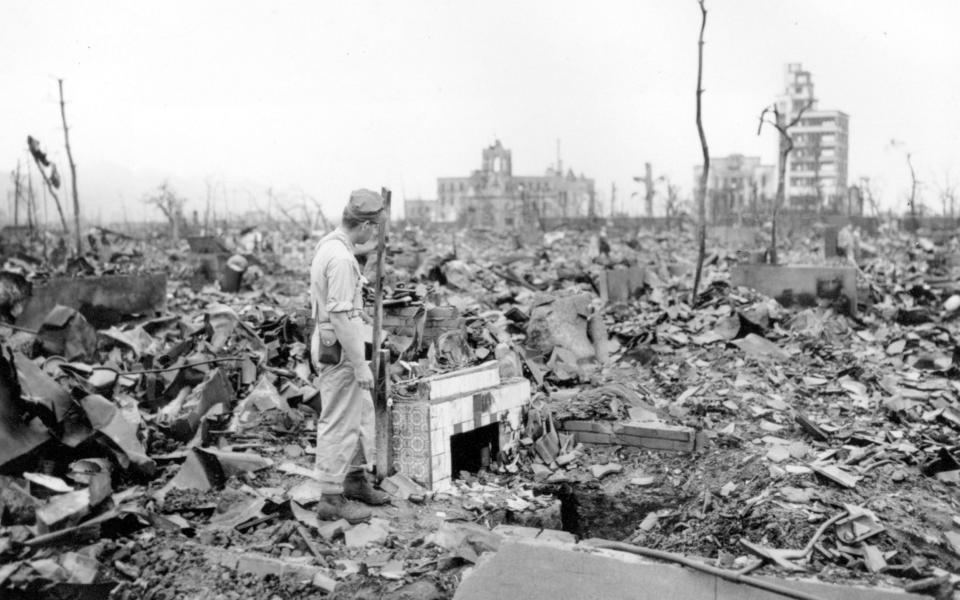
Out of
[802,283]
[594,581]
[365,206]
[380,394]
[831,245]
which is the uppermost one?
[365,206]

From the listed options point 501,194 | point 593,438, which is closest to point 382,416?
point 593,438

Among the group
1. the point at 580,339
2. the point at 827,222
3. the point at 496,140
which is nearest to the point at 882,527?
the point at 580,339

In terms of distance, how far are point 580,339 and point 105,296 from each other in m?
7.44

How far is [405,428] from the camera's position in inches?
213

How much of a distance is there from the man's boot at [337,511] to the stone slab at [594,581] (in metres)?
1.45

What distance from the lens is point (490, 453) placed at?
6191 millimetres

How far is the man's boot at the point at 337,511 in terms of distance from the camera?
4.74 metres

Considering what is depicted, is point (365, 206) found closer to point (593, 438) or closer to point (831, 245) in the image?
point (593, 438)

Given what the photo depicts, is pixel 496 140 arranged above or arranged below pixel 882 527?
above

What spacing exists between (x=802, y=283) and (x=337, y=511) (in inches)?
396

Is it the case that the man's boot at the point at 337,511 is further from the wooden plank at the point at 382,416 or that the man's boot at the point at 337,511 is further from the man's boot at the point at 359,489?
the wooden plank at the point at 382,416

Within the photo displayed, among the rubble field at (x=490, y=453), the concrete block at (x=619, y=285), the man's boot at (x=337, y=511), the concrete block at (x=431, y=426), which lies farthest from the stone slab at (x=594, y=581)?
the concrete block at (x=619, y=285)

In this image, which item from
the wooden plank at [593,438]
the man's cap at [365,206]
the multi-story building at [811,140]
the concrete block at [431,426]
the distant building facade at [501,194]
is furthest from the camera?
the multi-story building at [811,140]

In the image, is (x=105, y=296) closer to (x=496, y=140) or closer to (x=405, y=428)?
(x=405, y=428)
